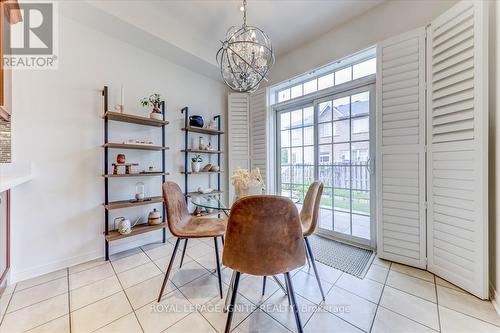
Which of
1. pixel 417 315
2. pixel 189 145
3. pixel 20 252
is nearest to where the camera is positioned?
pixel 417 315

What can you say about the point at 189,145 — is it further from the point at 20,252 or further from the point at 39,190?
the point at 20,252

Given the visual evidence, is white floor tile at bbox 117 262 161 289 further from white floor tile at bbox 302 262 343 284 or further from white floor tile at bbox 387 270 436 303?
white floor tile at bbox 387 270 436 303

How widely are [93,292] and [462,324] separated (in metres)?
2.77

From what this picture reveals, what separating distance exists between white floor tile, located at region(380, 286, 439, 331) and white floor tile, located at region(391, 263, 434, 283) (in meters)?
0.39

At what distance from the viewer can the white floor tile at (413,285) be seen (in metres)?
1.61

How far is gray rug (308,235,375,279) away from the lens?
6.67ft

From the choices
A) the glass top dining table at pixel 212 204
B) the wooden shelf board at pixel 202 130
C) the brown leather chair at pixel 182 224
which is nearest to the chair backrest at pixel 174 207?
the brown leather chair at pixel 182 224

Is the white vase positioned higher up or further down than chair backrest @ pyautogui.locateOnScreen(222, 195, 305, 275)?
higher up

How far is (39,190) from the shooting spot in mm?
1989

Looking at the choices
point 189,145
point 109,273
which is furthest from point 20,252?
point 189,145

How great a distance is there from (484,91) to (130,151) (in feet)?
11.6

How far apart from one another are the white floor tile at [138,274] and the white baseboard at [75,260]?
58 cm

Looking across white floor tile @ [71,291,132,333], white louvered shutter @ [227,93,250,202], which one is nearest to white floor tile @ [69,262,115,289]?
white floor tile @ [71,291,132,333]

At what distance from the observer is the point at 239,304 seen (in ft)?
5.04
